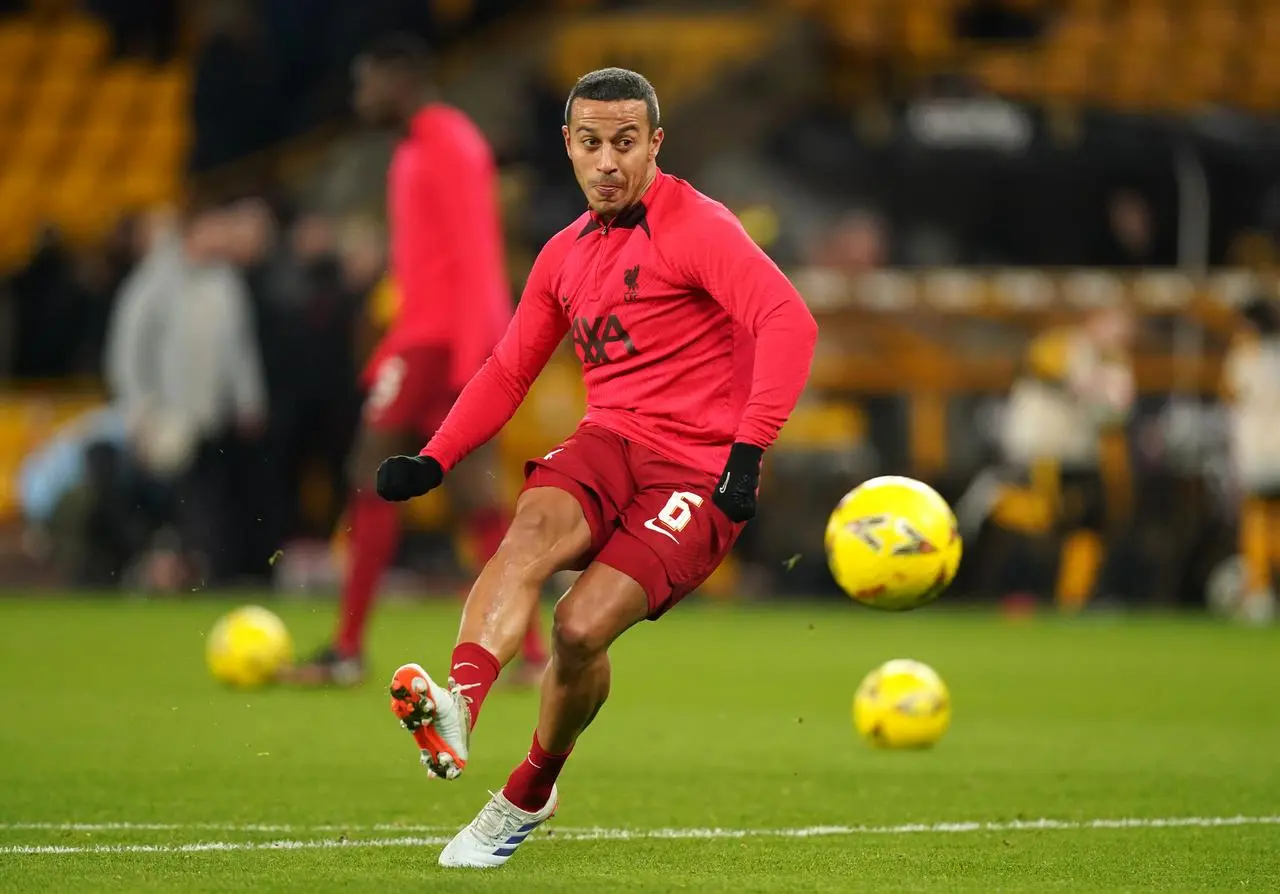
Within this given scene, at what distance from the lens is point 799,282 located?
57.7ft

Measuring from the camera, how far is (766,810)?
23.1 feet

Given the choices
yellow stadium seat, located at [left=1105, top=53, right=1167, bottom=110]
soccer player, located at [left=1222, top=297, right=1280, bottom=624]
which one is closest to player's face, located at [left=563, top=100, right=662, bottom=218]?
soccer player, located at [left=1222, top=297, right=1280, bottom=624]

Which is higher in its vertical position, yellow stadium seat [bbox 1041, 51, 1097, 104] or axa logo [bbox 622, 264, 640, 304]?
axa logo [bbox 622, 264, 640, 304]

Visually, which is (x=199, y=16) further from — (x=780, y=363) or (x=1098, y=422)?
(x=780, y=363)

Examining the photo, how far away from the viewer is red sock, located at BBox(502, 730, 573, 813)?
5.92 m

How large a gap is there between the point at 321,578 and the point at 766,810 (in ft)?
34.3

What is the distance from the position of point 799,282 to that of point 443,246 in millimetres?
7460

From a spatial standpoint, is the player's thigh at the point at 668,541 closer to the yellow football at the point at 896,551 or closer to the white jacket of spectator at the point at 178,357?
the yellow football at the point at 896,551

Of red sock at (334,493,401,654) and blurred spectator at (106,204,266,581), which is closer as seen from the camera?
red sock at (334,493,401,654)

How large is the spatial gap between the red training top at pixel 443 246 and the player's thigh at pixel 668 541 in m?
4.55

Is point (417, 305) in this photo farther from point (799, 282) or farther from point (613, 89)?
point (799, 282)

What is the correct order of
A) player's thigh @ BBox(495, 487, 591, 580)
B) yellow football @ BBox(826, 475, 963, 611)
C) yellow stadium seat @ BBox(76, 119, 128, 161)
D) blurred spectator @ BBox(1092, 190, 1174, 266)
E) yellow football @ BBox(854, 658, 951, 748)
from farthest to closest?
yellow stadium seat @ BBox(76, 119, 128, 161) < blurred spectator @ BBox(1092, 190, 1174, 266) < yellow football @ BBox(854, 658, 951, 748) < yellow football @ BBox(826, 475, 963, 611) < player's thigh @ BBox(495, 487, 591, 580)

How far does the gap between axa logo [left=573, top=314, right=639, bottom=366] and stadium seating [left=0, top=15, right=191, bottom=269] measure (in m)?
15.8

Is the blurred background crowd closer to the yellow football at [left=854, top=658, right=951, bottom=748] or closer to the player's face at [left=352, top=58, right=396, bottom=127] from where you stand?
the player's face at [left=352, top=58, right=396, bottom=127]
